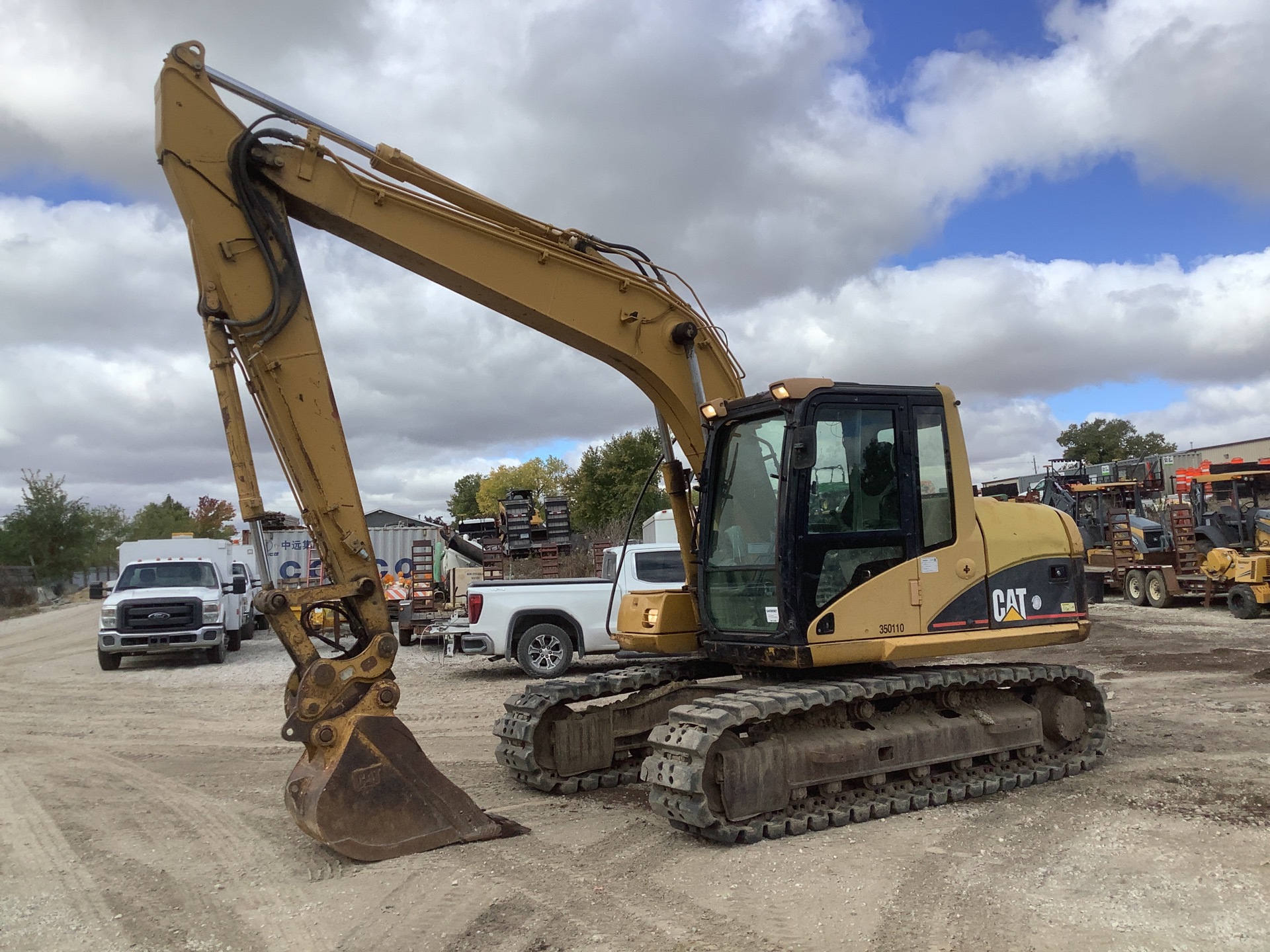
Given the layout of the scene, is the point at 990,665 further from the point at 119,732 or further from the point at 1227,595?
the point at 1227,595

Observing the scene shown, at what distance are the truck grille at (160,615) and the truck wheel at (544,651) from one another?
23.1 feet

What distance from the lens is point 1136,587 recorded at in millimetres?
22531

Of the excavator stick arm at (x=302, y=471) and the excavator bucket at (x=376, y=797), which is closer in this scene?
the excavator bucket at (x=376, y=797)

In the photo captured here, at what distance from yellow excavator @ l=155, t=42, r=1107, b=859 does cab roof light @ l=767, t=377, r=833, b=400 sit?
0.06ft

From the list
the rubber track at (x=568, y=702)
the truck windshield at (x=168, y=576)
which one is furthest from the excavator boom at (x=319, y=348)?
the truck windshield at (x=168, y=576)

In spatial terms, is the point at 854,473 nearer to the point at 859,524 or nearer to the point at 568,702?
the point at 859,524

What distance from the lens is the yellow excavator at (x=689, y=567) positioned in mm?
5832

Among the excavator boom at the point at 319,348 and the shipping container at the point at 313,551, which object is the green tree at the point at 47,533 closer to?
the shipping container at the point at 313,551

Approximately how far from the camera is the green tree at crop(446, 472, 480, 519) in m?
80.6

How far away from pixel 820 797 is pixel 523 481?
209ft

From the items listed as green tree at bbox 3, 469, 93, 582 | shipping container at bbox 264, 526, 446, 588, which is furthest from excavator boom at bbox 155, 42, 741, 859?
green tree at bbox 3, 469, 93, 582

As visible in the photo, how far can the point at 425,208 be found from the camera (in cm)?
631

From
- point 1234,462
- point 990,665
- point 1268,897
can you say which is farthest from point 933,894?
point 1234,462

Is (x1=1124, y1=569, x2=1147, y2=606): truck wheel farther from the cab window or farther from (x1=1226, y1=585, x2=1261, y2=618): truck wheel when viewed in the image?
the cab window
